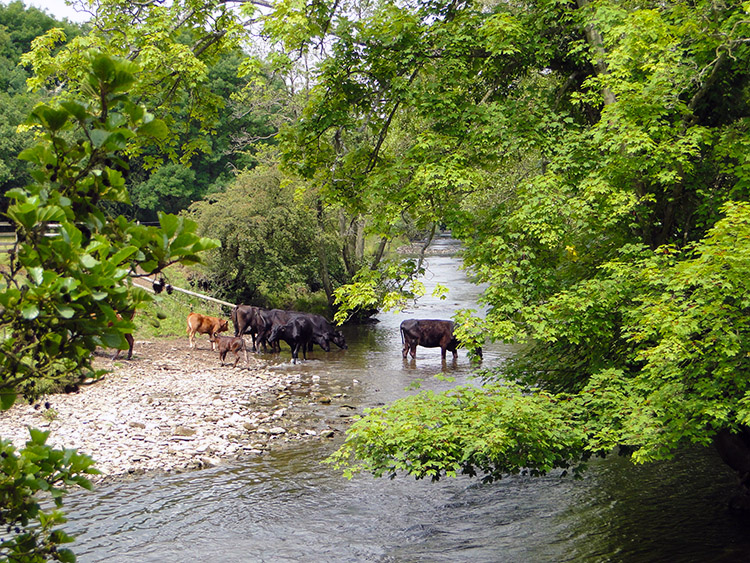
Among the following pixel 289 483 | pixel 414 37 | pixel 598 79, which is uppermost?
pixel 414 37

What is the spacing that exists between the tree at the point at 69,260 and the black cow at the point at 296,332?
19954 mm

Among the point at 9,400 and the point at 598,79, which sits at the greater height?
the point at 598,79

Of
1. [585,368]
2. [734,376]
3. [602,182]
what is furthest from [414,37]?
[734,376]

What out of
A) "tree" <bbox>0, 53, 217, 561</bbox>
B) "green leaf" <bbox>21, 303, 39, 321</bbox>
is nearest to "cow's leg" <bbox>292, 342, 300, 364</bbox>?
"tree" <bbox>0, 53, 217, 561</bbox>

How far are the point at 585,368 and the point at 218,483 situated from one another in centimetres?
650

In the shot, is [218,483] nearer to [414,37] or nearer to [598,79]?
[414,37]

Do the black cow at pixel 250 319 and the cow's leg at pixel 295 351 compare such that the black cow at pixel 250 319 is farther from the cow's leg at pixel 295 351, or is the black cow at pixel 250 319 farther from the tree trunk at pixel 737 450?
the tree trunk at pixel 737 450

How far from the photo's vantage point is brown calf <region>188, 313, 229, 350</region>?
2288 cm

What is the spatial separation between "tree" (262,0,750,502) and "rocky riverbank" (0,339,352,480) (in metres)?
4.94

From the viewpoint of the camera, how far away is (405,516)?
35.9 ft

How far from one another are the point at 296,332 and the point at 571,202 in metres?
15.1

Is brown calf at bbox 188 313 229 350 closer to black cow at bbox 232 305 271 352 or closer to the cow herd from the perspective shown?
the cow herd

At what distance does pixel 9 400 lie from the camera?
2.74 metres

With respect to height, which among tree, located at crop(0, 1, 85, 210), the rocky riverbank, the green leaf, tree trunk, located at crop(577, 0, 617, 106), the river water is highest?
tree, located at crop(0, 1, 85, 210)
